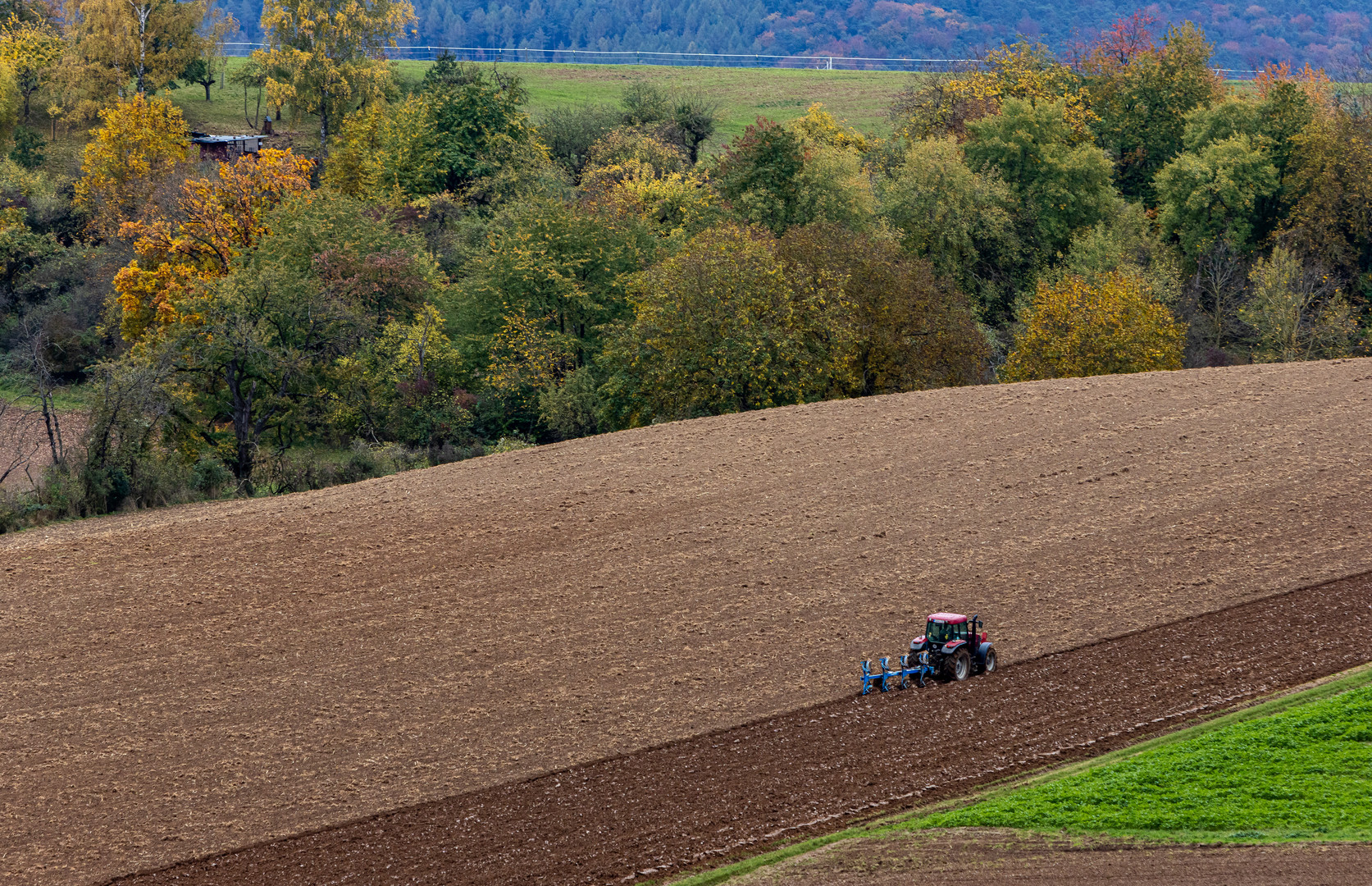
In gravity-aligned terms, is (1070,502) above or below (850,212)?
below

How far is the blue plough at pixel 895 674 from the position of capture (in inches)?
973

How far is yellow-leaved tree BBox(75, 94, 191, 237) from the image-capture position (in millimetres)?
75312

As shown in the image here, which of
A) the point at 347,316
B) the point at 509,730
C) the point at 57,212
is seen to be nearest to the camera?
the point at 509,730

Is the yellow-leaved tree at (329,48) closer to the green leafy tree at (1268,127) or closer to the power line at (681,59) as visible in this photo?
the green leafy tree at (1268,127)

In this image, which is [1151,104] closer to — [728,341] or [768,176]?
[768,176]

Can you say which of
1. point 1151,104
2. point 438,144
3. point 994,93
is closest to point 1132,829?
point 438,144

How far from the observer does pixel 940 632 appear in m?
25.1

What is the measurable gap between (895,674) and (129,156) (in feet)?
222

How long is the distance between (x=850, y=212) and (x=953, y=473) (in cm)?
3077

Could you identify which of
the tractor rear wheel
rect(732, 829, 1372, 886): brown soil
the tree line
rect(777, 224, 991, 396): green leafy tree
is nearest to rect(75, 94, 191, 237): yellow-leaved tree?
the tree line

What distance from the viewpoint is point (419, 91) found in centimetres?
8881

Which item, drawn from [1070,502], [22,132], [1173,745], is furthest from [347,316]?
[22,132]

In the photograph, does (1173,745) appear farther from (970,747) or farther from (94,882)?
(94,882)

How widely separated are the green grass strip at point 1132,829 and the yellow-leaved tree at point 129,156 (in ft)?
218
